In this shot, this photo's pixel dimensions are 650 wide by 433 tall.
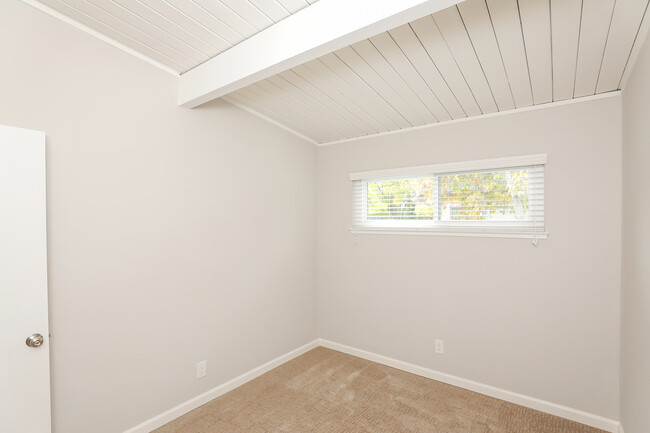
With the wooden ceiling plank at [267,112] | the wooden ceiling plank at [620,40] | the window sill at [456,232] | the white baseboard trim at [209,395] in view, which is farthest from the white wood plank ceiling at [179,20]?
the white baseboard trim at [209,395]

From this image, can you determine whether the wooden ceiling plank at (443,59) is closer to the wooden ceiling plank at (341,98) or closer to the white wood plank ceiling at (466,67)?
→ the white wood plank ceiling at (466,67)

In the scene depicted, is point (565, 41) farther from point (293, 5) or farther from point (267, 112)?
point (267, 112)

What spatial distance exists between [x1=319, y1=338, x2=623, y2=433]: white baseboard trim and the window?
1291 mm

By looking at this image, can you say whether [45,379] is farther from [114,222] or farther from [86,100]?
[86,100]

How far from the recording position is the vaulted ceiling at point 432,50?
5.18 ft

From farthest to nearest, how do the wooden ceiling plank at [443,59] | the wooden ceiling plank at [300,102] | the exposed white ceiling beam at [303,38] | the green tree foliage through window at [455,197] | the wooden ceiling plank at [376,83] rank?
the green tree foliage through window at [455,197] → the wooden ceiling plank at [300,102] → the wooden ceiling plank at [376,83] → the wooden ceiling plank at [443,59] → the exposed white ceiling beam at [303,38]

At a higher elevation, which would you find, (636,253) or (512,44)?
(512,44)

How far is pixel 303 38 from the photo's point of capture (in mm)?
1624

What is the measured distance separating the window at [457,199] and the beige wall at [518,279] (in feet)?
0.29

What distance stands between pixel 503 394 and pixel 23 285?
333 cm

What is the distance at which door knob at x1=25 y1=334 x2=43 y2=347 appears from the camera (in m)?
1.57

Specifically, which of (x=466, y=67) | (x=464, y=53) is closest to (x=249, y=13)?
(x=464, y=53)

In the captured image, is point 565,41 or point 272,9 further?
point 565,41

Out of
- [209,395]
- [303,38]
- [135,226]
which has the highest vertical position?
[303,38]
